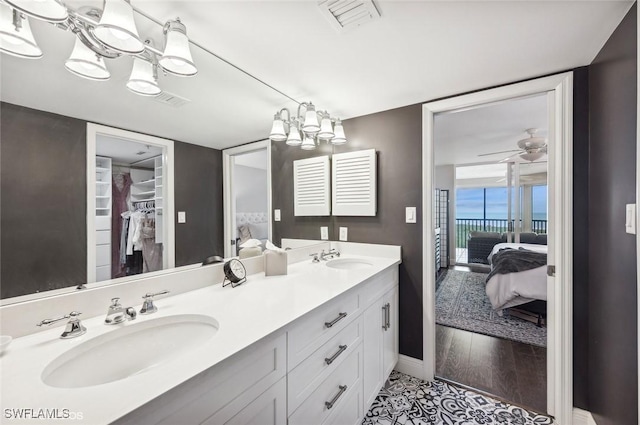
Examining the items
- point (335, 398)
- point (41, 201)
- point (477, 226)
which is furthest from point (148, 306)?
point (477, 226)

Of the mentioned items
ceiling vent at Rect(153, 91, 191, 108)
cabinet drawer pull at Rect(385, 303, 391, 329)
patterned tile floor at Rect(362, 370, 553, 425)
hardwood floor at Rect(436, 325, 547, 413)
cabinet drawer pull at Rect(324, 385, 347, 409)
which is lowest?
patterned tile floor at Rect(362, 370, 553, 425)

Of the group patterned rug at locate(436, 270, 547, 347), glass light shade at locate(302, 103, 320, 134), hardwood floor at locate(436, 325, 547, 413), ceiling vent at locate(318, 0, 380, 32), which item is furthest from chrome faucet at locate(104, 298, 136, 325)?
patterned rug at locate(436, 270, 547, 347)

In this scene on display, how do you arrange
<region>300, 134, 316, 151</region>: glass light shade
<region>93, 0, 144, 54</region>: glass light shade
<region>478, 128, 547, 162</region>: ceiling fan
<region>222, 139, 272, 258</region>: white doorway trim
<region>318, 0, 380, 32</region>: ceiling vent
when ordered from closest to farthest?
<region>93, 0, 144, 54</region>: glass light shade → <region>318, 0, 380, 32</region>: ceiling vent → <region>222, 139, 272, 258</region>: white doorway trim → <region>300, 134, 316, 151</region>: glass light shade → <region>478, 128, 547, 162</region>: ceiling fan

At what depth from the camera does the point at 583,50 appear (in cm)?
133

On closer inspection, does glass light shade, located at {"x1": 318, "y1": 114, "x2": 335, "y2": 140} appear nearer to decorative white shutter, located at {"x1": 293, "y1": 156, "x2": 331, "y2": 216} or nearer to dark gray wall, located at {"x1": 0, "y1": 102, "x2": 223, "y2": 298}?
decorative white shutter, located at {"x1": 293, "y1": 156, "x2": 331, "y2": 216}

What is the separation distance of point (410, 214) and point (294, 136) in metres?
1.08

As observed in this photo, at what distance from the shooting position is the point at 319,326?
1074 millimetres

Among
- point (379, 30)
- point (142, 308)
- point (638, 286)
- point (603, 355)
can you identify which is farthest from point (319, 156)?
point (603, 355)

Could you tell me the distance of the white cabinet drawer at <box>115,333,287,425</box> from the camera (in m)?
0.55

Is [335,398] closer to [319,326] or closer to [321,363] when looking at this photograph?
[321,363]

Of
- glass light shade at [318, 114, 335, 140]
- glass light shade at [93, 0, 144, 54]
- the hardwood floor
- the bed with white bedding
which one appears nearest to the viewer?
glass light shade at [93, 0, 144, 54]

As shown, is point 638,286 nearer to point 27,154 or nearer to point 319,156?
point 319,156

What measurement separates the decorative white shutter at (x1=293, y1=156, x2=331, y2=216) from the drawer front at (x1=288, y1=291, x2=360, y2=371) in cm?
97

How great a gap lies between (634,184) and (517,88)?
90 cm
